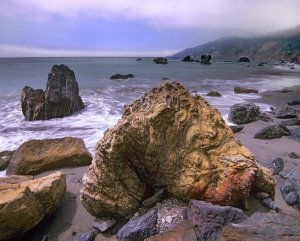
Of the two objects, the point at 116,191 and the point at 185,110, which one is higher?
the point at 185,110

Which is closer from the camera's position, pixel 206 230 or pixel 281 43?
pixel 206 230

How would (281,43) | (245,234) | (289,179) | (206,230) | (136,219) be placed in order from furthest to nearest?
(281,43), (289,179), (136,219), (206,230), (245,234)

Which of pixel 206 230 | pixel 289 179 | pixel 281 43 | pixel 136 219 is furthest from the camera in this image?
pixel 281 43

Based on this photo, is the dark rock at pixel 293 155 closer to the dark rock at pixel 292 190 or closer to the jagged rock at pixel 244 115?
the dark rock at pixel 292 190

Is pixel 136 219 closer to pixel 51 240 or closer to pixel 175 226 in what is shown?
pixel 175 226

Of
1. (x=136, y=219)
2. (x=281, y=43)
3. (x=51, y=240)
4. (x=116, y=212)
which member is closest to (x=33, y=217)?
(x=51, y=240)

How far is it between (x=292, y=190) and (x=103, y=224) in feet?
8.01

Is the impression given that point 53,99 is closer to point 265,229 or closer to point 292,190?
point 292,190

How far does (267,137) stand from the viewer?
7.43 meters

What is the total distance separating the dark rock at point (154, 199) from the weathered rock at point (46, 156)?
2475mm

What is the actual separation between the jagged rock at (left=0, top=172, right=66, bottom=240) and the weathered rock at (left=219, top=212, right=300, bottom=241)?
2292 millimetres

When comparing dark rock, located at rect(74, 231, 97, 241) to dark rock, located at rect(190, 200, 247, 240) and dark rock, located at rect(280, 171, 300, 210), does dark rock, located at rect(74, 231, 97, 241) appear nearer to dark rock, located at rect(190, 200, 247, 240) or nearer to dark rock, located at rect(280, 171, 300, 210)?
dark rock, located at rect(190, 200, 247, 240)

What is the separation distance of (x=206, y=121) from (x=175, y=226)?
144cm

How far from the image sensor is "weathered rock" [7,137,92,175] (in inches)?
236
